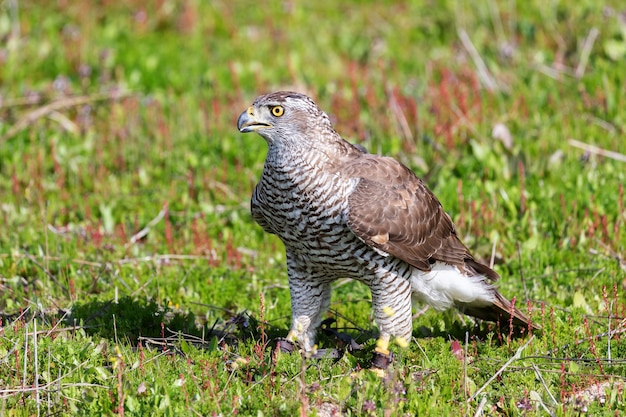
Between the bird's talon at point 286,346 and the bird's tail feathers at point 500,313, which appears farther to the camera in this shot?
the bird's tail feathers at point 500,313

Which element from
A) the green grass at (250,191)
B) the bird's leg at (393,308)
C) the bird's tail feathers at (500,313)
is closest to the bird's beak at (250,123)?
the green grass at (250,191)

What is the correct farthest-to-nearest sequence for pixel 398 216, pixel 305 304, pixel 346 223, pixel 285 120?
pixel 305 304
pixel 398 216
pixel 285 120
pixel 346 223

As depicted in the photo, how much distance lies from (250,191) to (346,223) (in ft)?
10.7

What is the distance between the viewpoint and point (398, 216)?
5402mm

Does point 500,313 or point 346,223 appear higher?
point 346,223

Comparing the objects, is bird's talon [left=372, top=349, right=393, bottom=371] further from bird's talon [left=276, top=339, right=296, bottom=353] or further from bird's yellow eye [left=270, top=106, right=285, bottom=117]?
bird's yellow eye [left=270, top=106, right=285, bottom=117]

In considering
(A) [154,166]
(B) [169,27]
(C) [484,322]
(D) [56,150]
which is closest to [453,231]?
(C) [484,322]

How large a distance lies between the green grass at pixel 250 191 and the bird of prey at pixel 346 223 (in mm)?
278

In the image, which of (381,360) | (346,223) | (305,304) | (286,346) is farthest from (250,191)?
(381,360)

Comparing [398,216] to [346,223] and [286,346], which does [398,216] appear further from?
[286,346]

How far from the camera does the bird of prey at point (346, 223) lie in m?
5.14

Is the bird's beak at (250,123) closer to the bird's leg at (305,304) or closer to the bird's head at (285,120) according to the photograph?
the bird's head at (285,120)

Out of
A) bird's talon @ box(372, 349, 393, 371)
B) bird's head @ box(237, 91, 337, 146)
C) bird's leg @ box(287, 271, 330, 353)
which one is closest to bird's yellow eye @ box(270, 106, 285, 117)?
bird's head @ box(237, 91, 337, 146)

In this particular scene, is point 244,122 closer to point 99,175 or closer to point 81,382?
point 81,382
